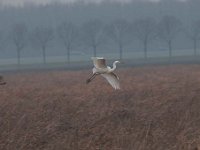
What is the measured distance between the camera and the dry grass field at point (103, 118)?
16.5m

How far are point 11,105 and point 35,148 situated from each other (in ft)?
16.6

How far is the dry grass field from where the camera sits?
16484mm

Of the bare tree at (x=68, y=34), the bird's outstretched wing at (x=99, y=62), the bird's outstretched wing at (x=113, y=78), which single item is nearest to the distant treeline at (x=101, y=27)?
the bare tree at (x=68, y=34)

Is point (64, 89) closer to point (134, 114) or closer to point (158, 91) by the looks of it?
point (158, 91)

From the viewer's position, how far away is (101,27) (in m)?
67.3

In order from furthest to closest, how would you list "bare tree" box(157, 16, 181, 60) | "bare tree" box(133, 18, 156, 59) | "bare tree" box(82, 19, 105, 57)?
1. "bare tree" box(157, 16, 181, 60)
2. "bare tree" box(82, 19, 105, 57)
3. "bare tree" box(133, 18, 156, 59)

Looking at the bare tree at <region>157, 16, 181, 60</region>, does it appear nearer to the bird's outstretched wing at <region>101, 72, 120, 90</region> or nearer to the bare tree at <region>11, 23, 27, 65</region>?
the bare tree at <region>11, 23, 27, 65</region>

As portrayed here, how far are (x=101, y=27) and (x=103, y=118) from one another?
49440 mm

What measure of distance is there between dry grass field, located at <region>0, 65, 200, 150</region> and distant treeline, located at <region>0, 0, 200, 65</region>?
3303 cm

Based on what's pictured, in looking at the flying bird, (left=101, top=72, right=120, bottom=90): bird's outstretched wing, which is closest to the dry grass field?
(left=101, top=72, right=120, bottom=90): bird's outstretched wing

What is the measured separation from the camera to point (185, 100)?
2066cm

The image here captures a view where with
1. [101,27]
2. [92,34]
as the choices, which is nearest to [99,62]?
[92,34]

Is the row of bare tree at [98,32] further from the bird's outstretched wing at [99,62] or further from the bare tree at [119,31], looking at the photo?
the bird's outstretched wing at [99,62]

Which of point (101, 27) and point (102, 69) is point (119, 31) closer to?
point (101, 27)
